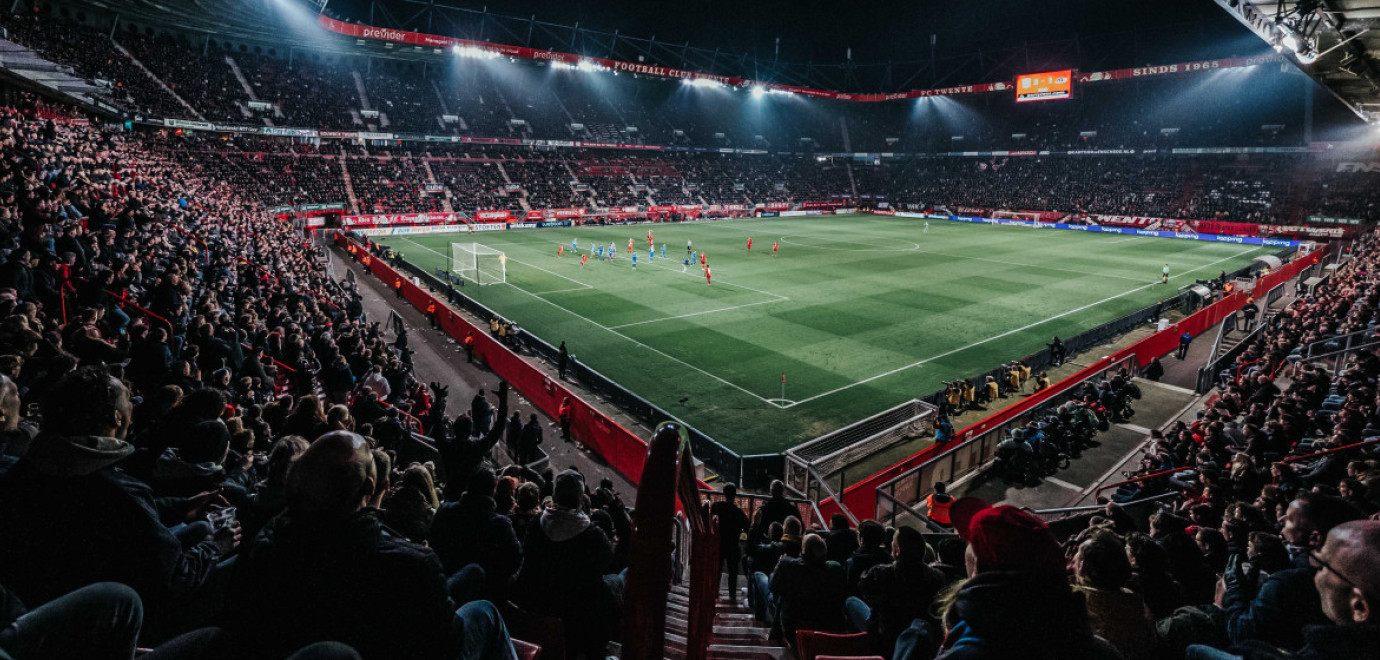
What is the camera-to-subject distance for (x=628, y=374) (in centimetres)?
2056

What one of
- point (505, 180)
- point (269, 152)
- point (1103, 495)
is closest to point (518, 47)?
point (505, 180)

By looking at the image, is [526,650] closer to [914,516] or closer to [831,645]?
[831,645]

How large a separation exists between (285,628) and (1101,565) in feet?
9.91

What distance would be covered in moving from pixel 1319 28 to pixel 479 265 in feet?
109

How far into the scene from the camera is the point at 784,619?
480cm

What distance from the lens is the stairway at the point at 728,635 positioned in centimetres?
429

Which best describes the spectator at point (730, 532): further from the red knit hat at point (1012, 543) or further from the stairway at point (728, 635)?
the red knit hat at point (1012, 543)

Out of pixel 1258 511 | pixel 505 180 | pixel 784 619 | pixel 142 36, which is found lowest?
pixel 784 619

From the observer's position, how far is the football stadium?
2.28 m

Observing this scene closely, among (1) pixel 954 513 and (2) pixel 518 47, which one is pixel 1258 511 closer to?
(1) pixel 954 513

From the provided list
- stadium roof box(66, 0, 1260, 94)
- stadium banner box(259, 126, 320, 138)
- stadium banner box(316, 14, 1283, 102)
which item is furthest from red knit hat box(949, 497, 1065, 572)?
stadium banner box(259, 126, 320, 138)

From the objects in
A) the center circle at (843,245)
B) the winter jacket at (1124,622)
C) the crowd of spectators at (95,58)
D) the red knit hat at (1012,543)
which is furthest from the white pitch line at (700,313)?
the crowd of spectators at (95,58)

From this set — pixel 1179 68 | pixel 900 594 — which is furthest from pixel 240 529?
pixel 1179 68

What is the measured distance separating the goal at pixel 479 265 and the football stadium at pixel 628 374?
1.21 feet
